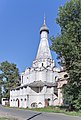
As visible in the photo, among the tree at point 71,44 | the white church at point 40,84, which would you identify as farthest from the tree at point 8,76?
the tree at point 71,44

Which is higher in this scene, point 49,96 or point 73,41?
point 73,41

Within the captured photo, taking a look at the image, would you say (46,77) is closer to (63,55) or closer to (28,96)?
(28,96)

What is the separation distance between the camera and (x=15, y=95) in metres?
69.3

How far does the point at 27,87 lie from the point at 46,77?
703 centimetres

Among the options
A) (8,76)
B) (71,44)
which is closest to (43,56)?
(8,76)

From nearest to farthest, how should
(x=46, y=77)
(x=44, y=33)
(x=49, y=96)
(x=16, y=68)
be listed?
1. (x=49, y=96)
2. (x=46, y=77)
3. (x=44, y=33)
4. (x=16, y=68)

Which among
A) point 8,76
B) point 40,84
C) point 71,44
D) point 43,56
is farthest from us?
point 8,76

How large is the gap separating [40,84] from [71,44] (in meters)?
36.3

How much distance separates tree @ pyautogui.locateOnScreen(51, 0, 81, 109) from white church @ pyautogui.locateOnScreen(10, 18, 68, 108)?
27.8m

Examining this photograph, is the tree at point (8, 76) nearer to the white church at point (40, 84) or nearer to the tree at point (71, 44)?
the white church at point (40, 84)

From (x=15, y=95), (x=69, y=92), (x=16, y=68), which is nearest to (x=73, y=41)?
(x=69, y=92)

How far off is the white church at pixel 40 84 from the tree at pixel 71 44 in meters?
27.8

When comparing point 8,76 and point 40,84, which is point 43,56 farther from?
point 8,76

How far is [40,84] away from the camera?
6272cm
